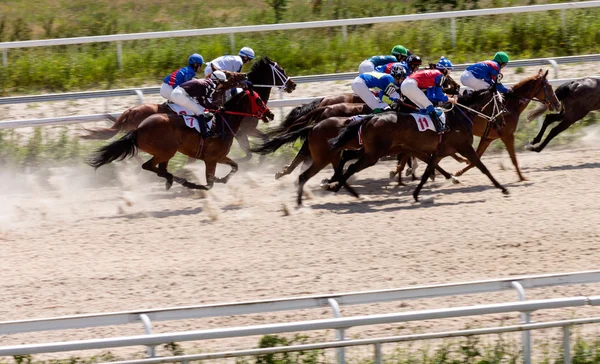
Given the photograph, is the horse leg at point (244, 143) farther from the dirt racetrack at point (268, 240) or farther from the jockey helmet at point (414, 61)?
the jockey helmet at point (414, 61)

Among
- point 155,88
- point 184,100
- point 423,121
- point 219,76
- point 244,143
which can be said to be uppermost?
point 219,76

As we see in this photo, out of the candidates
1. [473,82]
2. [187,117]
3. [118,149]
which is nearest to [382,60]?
[473,82]

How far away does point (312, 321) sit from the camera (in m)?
5.68

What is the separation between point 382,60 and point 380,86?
64.5 inches

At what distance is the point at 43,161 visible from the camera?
13.2 metres

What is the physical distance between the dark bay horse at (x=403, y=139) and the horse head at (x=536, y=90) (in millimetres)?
1096

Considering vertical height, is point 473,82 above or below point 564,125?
above

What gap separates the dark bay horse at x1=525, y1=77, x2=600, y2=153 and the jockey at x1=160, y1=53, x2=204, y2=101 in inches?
190

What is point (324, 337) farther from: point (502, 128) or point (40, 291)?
point (502, 128)

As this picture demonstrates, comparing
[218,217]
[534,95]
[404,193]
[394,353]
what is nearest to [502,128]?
[534,95]

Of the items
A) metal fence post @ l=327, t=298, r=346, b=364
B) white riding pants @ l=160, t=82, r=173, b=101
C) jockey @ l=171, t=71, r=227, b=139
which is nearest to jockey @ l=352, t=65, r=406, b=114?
jockey @ l=171, t=71, r=227, b=139

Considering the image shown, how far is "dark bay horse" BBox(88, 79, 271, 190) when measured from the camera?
458 inches

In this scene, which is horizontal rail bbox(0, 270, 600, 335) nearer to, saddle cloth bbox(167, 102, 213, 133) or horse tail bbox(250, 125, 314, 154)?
horse tail bbox(250, 125, 314, 154)

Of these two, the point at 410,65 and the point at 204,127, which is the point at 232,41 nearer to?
the point at 204,127
